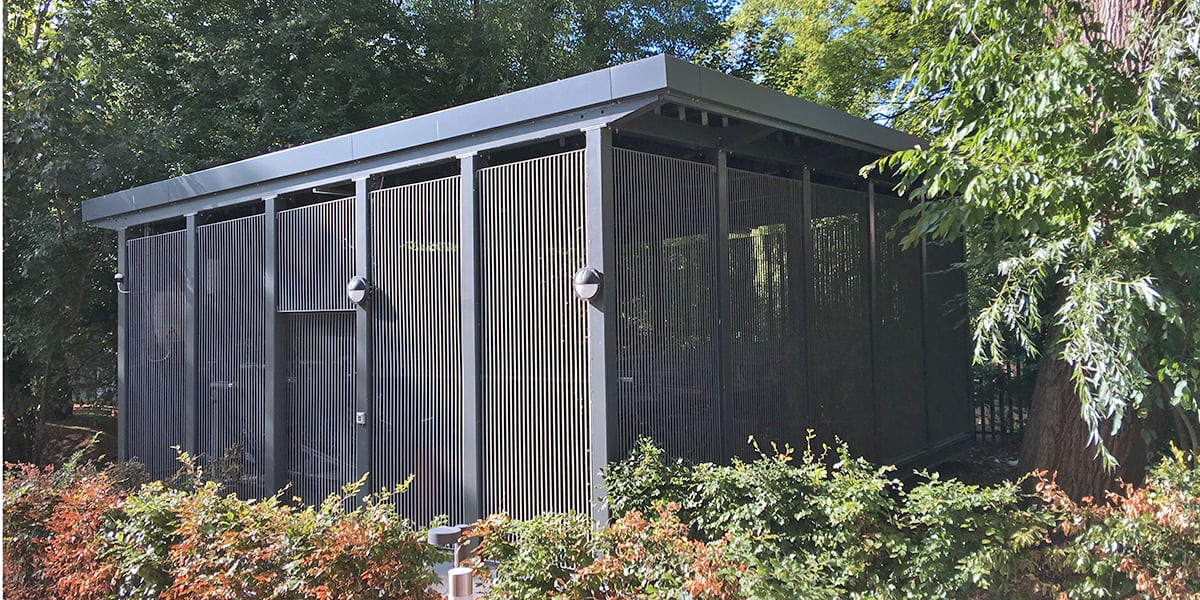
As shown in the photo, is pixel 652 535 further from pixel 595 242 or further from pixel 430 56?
pixel 430 56

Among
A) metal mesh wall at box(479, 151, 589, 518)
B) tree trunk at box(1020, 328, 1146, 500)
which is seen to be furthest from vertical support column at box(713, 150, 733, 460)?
tree trunk at box(1020, 328, 1146, 500)

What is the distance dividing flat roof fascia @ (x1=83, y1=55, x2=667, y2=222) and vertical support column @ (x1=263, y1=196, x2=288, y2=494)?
0.50 meters

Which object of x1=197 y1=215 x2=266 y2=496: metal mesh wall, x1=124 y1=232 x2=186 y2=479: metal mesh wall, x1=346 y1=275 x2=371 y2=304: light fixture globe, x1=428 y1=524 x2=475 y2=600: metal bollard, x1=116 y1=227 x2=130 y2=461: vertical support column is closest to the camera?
x1=428 y1=524 x2=475 y2=600: metal bollard

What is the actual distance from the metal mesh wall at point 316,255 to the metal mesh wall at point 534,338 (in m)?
1.60

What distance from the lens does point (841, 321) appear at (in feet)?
23.7

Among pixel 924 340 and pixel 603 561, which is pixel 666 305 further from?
pixel 924 340

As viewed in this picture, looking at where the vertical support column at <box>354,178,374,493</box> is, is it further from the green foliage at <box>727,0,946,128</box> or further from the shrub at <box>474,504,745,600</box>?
the green foliage at <box>727,0,946,128</box>

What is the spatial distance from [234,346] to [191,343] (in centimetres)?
74

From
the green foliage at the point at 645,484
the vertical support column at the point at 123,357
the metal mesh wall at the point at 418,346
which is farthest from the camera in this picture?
the vertical support column at the point at 123,357

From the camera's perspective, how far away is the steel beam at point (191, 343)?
8.15 metres

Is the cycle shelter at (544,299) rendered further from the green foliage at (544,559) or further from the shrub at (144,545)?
the shrub at (144,545)

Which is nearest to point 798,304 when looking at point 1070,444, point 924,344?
point 1070,444

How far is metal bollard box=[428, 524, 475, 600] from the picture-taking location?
3.59 m

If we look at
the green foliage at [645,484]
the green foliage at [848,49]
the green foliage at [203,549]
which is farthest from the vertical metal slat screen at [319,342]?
the green foliage at [848,49]
